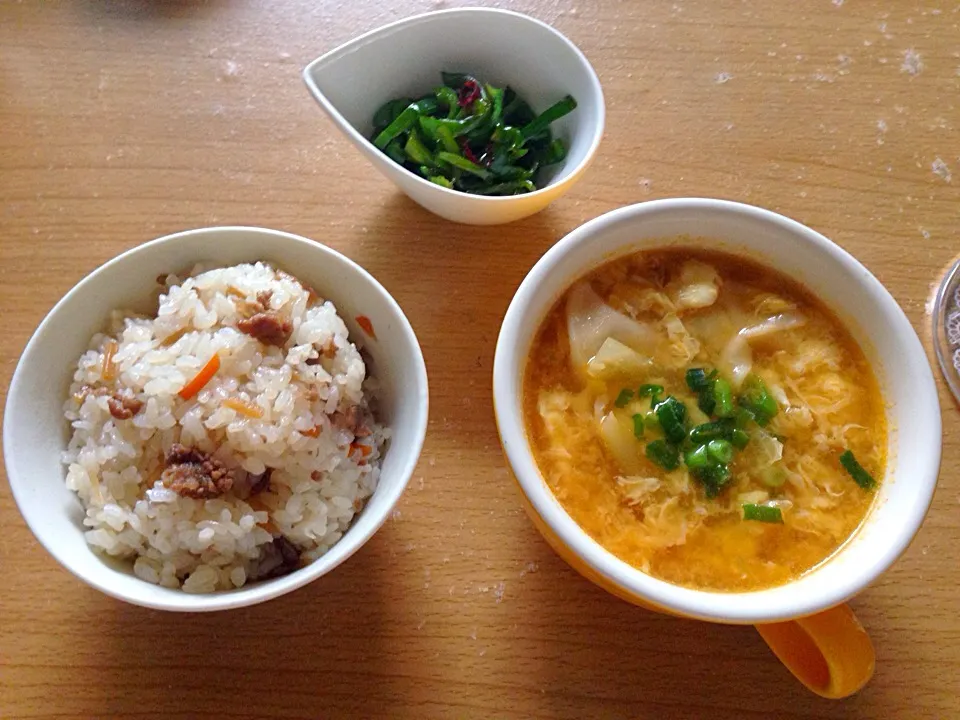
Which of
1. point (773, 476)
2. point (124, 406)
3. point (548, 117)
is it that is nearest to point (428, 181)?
point (548, 117)

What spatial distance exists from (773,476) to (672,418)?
17cm

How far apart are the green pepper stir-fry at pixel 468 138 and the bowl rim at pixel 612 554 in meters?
0.31

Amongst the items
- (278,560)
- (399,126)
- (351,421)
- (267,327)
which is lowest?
(278,560)

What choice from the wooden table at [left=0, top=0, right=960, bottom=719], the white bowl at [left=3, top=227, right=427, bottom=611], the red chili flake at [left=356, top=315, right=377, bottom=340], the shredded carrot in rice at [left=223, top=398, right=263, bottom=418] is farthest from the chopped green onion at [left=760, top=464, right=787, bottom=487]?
the shredded carrot in rice at [left=223, top=398, right=263, bottom=418]

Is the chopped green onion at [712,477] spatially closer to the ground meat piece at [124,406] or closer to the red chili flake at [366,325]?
the red chili flake at [366,325]

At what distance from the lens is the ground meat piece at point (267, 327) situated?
112cm

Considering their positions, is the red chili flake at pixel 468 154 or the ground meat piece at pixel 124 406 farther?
the red chili flake at pixel 468 154

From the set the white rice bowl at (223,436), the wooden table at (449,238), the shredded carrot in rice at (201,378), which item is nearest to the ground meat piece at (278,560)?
the white rice bowl at (223,436)

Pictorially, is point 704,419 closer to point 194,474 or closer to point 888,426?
point 888,426

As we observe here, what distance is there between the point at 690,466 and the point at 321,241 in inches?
→ 29.5

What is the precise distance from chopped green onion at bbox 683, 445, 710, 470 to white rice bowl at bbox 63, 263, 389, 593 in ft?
1.49

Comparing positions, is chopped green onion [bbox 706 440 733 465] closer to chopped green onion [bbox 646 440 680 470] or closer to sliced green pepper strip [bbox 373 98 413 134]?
chopped green onion [bbox 646 440 680 470]

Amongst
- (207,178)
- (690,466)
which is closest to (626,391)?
(690,466)

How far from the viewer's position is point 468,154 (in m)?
1.40
